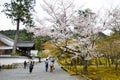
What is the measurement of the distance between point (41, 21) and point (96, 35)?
277 inches

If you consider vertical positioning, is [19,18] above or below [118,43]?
above

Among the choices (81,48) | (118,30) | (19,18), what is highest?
(19,18)

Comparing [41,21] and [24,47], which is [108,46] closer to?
[41,21]

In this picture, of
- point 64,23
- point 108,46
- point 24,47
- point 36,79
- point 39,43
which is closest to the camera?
point 36,79

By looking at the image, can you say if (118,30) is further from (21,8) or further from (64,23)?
(21,8)

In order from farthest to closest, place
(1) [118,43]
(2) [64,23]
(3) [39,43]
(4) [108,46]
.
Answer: (3) [39,43] < (4) [108,46] < (1) [118,43] < (2) [64,23]

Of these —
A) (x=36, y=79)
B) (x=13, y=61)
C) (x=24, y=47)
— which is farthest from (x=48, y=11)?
(x=24, y=47)

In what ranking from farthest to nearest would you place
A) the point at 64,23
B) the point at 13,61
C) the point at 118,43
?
the point at 13,61 → the point at 118,43 → the point at 64,23

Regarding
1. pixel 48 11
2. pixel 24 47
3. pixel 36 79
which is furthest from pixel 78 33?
pixel 24 47

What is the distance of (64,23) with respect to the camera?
1235 inches

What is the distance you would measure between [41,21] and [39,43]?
6421cm

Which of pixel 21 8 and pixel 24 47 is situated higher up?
pixel 21 8

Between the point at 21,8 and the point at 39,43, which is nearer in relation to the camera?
the point at 21,8

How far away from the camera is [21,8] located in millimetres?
54656
